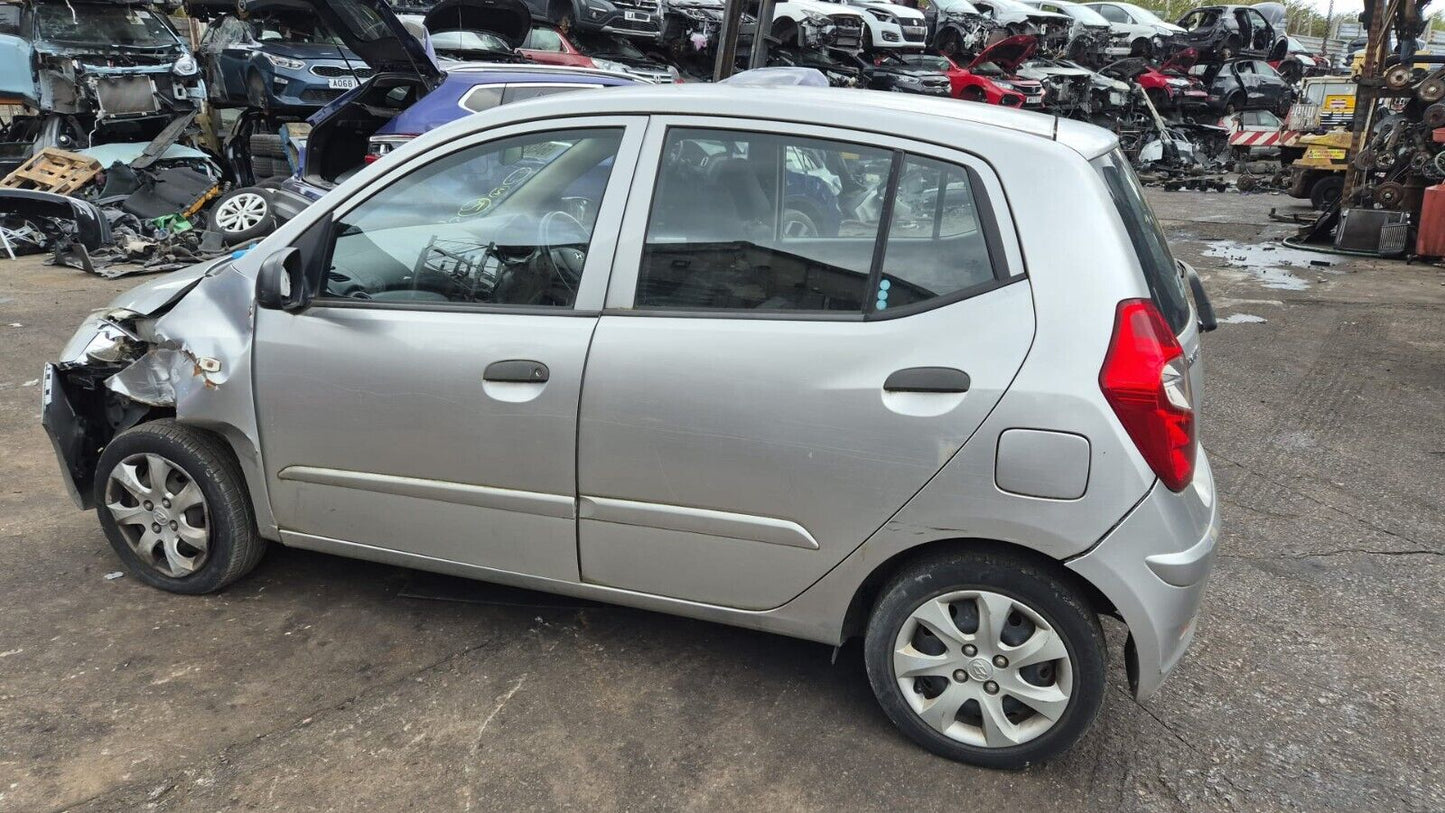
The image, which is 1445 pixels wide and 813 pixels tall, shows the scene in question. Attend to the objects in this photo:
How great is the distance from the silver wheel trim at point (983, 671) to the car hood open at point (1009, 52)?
21173mm

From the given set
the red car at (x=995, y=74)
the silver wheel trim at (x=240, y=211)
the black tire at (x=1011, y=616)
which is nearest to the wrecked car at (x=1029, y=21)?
the red car at (x=995, y=74)

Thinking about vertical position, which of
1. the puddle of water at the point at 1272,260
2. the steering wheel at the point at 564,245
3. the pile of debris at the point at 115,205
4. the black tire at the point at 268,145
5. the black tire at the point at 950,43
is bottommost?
the puddle of water at the point at 1272,260

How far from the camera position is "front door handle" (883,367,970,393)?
243 cm

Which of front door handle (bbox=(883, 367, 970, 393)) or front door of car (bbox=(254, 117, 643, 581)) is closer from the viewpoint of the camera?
front door handle (bbox=(883, 367, 970, 393))

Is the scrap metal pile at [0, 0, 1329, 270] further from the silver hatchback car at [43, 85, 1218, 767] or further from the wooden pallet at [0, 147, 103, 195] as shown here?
the silver hatchback car at [43, 85, 1218, 767]

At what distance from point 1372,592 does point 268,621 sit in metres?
3.82

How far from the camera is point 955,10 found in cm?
2438

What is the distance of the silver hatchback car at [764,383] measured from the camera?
2.42m

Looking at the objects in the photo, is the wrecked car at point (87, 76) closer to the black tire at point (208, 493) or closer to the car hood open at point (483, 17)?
the car hood open at point (483, 17)

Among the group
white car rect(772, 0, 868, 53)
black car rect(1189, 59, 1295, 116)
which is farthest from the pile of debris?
black car rect(1189, 59, 1295, 116)

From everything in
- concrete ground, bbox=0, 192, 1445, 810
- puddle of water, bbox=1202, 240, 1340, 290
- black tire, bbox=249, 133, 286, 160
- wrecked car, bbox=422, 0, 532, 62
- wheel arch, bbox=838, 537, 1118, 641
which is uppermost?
wrecked car, bbox=422, 0, 532, 62

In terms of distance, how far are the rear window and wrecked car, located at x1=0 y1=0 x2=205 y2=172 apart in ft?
40.5

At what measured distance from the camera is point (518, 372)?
2793mm

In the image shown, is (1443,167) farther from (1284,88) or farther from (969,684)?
(1284,88)
